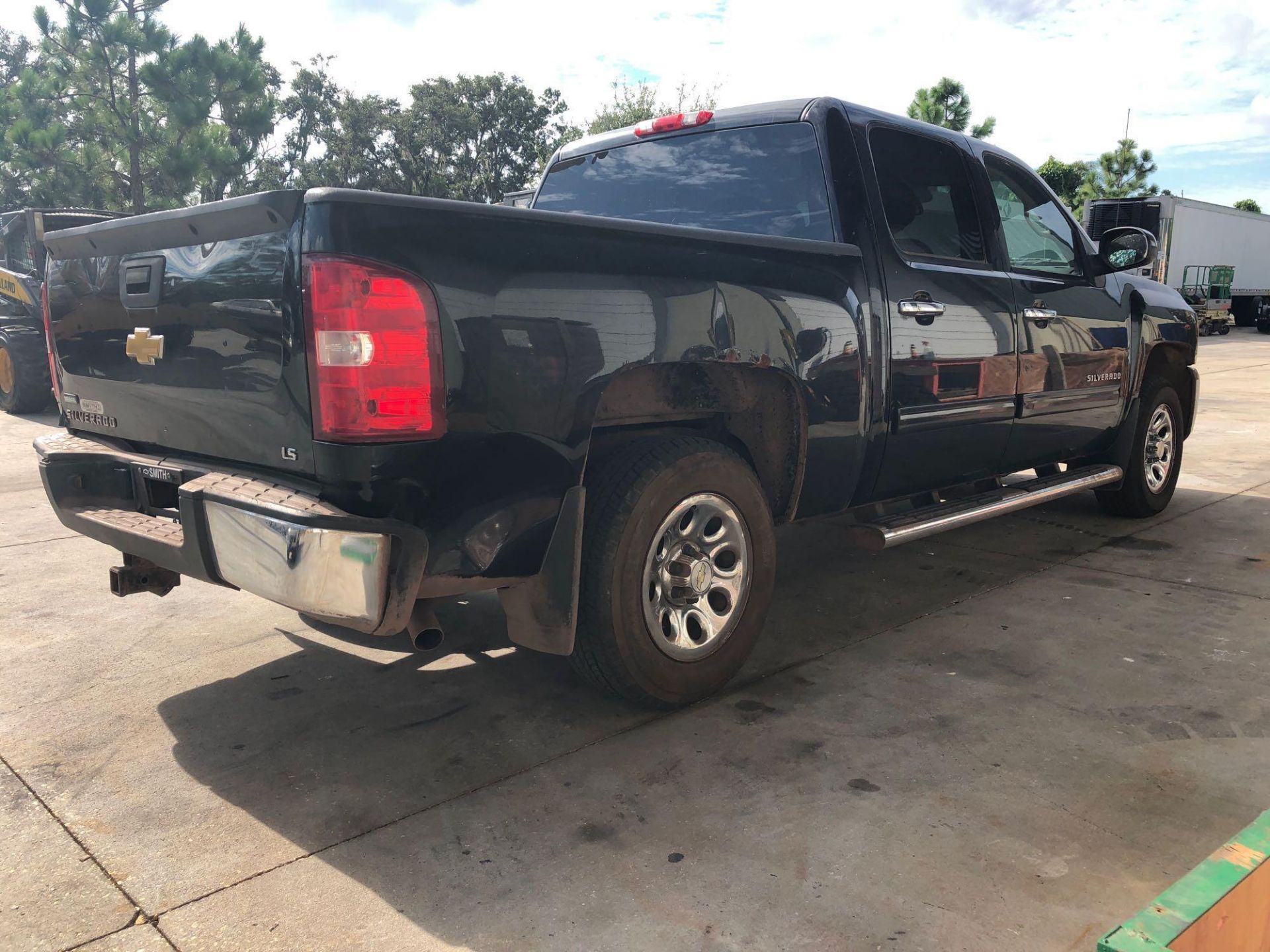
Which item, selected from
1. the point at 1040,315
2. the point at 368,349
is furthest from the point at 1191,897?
the point at 1040,315

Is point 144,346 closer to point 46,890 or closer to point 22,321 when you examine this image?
point 46,890

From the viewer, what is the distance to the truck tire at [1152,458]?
18.9 feet

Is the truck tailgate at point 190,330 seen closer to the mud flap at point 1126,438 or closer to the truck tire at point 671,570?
the truck tire at point 671,570

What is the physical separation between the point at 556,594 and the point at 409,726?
779mm

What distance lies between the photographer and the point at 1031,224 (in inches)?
190

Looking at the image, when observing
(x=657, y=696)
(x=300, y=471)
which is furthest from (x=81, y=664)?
(x=657, y=696)

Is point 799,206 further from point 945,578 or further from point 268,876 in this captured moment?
point 268,876

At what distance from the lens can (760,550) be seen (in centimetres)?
338

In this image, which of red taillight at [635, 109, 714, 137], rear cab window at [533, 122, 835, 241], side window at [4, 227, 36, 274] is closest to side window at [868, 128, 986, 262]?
rear cab window at [533, 122, 835, 241]

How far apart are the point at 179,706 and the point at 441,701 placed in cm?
88

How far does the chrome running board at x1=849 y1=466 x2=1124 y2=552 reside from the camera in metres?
3.83

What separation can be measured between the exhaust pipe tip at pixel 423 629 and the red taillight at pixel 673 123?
2470mm

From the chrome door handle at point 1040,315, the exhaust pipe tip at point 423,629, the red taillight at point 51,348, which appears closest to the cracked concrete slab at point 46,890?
the exhaust pipe tip at point 423,629

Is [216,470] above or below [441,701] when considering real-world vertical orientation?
above
